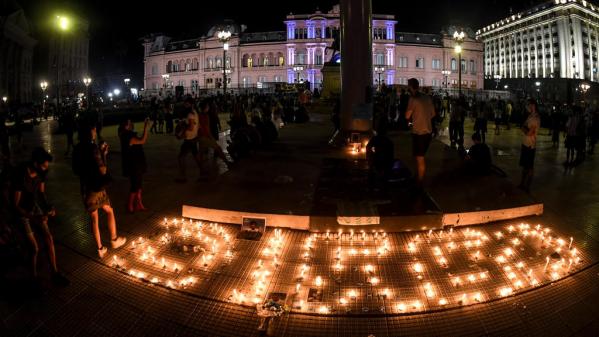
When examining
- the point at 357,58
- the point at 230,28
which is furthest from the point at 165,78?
the point at 357,58

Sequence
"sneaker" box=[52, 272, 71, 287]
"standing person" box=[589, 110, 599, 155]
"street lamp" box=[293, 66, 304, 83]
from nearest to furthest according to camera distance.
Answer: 1. "sneaker" box=[52, 272, 71, 287]
2. "standing person" box=[589, 110, 599, 155]
3. "street lamp" box=[293, 66, 304, 83]

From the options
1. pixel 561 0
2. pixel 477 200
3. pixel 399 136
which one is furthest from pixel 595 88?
pixel 477 200

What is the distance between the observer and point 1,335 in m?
4.77

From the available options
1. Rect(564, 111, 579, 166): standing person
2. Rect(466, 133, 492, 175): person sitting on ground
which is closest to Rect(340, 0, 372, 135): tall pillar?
Rect(466, 133, 492, 175): person sitting on ground

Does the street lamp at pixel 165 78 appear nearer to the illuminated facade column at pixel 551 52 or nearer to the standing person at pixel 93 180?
the illuminated facade column at pixel 551 52

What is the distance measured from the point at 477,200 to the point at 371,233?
6.93 ft

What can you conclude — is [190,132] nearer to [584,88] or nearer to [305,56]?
[305,56]

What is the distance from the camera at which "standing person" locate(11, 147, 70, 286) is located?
5.48 m

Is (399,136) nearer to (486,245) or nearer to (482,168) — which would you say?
(482,168)

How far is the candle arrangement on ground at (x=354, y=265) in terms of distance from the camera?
215 inches

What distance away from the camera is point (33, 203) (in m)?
5.58

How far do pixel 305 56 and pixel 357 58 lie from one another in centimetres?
8079

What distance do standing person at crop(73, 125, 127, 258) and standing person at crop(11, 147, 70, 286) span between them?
0.60m

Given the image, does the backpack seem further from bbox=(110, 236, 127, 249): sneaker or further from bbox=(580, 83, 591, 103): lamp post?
bbox=(580, 83, 591, 103): lamp post
